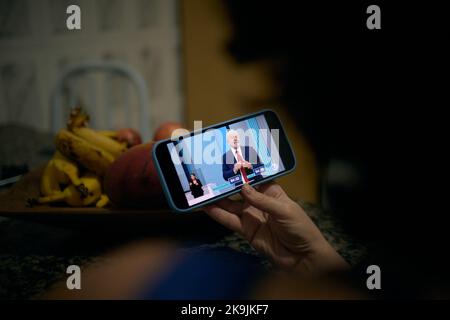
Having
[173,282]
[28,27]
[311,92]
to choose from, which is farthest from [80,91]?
[173,282]

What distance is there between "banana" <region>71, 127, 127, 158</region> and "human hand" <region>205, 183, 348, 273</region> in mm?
207

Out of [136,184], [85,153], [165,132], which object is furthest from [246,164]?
[165,132]

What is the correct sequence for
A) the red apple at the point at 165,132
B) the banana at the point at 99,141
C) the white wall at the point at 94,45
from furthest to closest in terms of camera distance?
1. the white wall at the point at 94,45
2. the red apple at the point at 165,132
3. the banana at the point at 99,141

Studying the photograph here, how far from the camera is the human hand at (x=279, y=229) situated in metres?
0.49

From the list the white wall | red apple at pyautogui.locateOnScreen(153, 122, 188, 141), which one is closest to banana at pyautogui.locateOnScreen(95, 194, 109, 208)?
red apple at pyautogui.locateOnScreen(153, 122, 188, 141)

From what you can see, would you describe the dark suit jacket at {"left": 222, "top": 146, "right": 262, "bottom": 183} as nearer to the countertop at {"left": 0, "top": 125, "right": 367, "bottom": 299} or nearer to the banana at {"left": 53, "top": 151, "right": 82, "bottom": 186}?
the countertop at {"left": 0, "top": 125, "right": 367, "bottom": 299}

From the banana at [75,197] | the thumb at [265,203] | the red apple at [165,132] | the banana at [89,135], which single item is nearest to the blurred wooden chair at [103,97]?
the red apple at [165,132]

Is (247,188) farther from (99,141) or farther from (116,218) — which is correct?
(99,141)

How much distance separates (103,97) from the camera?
175 centimetres

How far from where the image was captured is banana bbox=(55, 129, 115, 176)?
0.63m

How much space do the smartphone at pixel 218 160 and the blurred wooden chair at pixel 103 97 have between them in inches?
39.9

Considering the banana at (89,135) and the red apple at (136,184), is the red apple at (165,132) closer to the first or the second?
the banana at (89,135)

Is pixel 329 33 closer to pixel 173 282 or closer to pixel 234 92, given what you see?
pixel 234 92

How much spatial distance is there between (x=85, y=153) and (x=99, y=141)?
4cm
